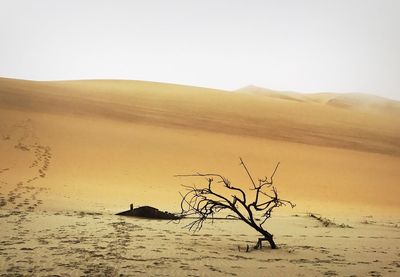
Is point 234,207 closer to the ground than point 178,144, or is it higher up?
closer to the ground

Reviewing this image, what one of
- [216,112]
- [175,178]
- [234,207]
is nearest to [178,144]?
[175,178]

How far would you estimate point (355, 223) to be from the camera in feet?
34.7

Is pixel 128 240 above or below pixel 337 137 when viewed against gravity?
below

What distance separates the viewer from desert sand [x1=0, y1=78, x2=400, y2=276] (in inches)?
213

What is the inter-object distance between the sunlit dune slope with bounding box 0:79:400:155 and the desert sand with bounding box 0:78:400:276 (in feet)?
0.47

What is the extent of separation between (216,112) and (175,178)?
20.1m

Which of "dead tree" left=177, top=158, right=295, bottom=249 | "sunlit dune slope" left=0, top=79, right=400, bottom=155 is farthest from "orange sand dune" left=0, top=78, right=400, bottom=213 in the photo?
"dead tree" left=177, top=158, right=295, bottom=249

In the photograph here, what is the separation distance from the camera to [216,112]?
37.4 m

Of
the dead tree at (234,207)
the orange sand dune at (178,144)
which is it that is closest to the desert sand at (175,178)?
the orange sand dune at (178,144)

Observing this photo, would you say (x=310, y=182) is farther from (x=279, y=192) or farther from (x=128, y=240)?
(x=128, y=240)

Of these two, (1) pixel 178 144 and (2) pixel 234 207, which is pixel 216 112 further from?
(2) pixel 234 207

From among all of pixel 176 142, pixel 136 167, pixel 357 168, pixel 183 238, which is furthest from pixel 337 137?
pixel 183 238

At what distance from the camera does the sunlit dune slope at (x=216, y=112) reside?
103 ft

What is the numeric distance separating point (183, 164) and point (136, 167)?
7.30ft
